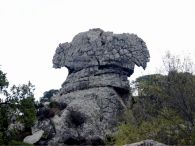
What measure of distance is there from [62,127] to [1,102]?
22.3 meters

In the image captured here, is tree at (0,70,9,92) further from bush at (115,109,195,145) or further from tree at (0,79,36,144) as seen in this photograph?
bush at (115,109,195,145)

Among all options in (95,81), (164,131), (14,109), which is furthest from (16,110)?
(95,81)

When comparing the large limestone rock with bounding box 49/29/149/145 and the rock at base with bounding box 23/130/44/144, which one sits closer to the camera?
the rock at base with bounding box 23/130/44/144

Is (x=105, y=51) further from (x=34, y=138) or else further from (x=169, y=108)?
(x=169, y=108)

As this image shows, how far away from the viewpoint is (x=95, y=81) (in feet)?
252

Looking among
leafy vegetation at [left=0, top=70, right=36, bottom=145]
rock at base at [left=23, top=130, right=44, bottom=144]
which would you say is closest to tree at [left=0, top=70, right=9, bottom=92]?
leafy vegetation at [left=0, top=70, right=36, bottom=145]

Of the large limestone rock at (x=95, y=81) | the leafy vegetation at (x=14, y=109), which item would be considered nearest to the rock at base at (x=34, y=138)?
the large limestone rock at (x=95, y=81)

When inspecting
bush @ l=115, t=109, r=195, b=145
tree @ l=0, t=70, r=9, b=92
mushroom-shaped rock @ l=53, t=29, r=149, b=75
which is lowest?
bush @ l=115, t=109, r=195, b=145

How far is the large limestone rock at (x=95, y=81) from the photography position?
65875 mm

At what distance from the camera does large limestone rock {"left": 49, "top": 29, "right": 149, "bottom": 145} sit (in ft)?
216

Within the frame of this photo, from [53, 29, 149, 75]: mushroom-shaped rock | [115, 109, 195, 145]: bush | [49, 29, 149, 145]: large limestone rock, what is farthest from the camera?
[53, 29, 149, 75]: mushroom-shaped rock

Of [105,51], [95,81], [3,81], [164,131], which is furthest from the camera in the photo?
[105,51]

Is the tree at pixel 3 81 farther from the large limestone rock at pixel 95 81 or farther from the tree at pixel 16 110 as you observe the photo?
the large limestone rock at pixel 95 81

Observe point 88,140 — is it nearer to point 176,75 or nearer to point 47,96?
point 176,75
